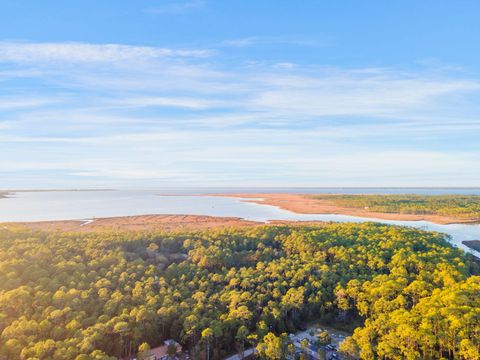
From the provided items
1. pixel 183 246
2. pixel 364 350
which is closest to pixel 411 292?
pixel 364 350

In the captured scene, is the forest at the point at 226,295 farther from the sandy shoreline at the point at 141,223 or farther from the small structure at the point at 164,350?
the sandy shoreline at the point at 141,223

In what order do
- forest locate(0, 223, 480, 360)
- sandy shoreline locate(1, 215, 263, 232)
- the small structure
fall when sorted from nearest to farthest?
forest locate(0, 223, 480, 360), the small structure, sandy shoreline locate(1, 215, 263, 232)

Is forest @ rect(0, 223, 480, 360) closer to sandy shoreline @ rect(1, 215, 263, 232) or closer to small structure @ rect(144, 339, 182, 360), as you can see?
small structure @ rect(144, 339, 182, 360)

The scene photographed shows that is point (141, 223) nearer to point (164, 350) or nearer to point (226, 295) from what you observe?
point (226, 295)

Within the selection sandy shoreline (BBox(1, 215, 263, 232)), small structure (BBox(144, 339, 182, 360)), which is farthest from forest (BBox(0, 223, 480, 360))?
sandy shoreline (BBox(1, 215, 263, 232))

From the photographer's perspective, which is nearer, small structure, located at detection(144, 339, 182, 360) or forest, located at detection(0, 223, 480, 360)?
forest, located at detection(0, 223, 480, 360)

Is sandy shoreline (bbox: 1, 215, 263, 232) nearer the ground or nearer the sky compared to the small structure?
nearer the sky

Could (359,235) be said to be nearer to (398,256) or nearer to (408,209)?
(398,256)

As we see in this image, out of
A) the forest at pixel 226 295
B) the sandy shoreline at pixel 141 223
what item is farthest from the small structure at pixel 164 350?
the sandy shoreline at pixel 141 223
